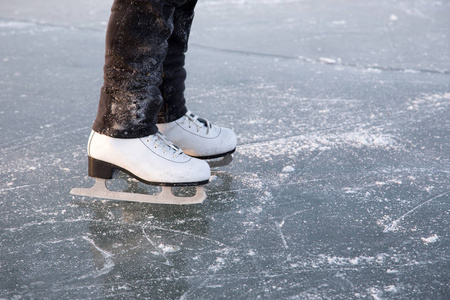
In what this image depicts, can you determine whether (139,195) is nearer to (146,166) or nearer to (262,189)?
(146,166)

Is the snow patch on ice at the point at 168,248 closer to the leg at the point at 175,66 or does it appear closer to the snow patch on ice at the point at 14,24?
the leg at the point at 175,66

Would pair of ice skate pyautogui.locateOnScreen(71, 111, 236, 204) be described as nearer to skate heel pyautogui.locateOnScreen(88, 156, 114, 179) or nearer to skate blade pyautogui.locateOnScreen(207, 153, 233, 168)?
skate heel pyautogui.locateOnScreen(88, 156, 114, 179)

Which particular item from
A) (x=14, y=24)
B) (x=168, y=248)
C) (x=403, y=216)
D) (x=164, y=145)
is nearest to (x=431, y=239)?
(x=403, y=216)

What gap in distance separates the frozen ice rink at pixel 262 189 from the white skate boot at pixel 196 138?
0.08 m

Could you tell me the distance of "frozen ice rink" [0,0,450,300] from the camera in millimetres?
1104

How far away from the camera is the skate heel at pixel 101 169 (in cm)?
147

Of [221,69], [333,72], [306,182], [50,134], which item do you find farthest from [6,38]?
[306,182]

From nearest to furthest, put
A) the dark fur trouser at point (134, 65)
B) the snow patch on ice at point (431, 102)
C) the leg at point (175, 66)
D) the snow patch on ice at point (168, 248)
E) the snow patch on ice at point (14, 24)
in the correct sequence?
the snow patch on ice at point (168, 248)
the dark fur trouser at point (134, 65)
the leg at point (175, 66)
the snow patch on ice at point (431, 102)
the snow patch on ice at point (14, 24)

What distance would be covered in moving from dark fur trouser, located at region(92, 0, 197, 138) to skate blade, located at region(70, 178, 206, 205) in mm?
168

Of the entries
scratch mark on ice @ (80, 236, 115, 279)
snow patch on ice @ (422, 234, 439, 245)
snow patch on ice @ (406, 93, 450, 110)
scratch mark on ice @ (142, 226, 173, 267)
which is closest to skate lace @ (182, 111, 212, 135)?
scratch mark on ice @ (142, 226, 173, 267)

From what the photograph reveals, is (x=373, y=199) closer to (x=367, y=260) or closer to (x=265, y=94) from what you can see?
(x=367, y=260)

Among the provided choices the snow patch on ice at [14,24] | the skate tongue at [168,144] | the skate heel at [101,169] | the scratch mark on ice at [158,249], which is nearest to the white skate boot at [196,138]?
the skate tongue at [168,144]

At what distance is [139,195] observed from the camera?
4.82 feet

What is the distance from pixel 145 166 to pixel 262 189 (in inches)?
14.2
